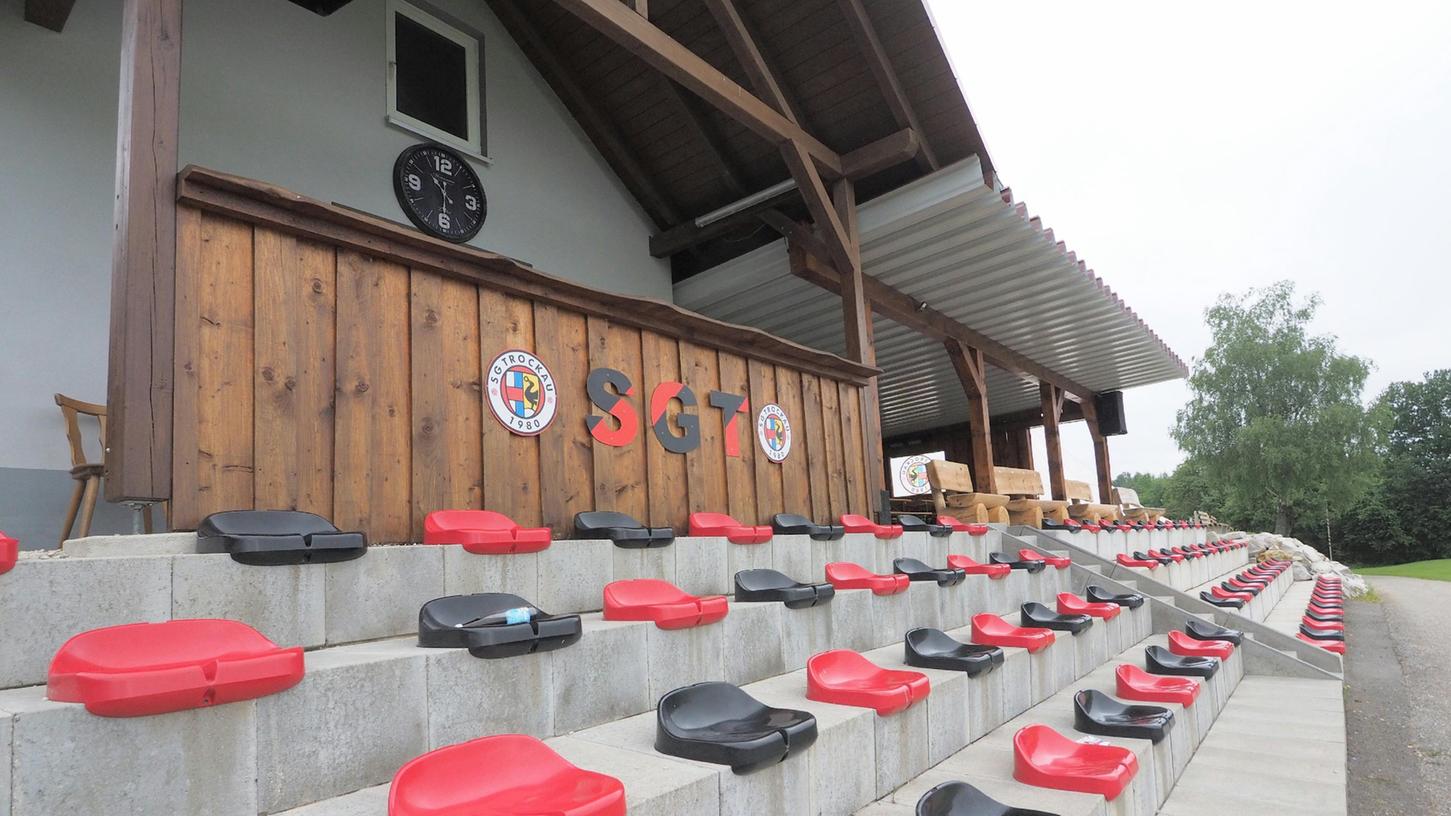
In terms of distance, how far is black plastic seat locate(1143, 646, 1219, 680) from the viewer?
407 cm

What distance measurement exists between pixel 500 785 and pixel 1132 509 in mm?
14794

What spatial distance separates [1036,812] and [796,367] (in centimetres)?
356

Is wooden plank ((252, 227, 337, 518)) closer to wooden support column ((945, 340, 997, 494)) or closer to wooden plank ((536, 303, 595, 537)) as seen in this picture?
wooden plank ((536, 303, 595, 537))

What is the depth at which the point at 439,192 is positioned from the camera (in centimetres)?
639

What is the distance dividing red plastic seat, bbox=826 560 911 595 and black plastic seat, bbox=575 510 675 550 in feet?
2.85

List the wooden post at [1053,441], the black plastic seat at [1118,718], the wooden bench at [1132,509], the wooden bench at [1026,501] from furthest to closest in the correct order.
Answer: the wooden bench at [1132,509], the wooden post at [1053,441], the wooden bench at [1026,501], the black plastic seat at [1118,718]

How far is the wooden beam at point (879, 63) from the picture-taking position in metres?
6.25

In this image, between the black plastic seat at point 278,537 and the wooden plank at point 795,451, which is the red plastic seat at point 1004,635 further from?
the black plastic seat at point 278,537

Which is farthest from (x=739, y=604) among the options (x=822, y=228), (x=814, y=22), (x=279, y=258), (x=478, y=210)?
(x=814, y=22)

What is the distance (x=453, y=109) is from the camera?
662cm

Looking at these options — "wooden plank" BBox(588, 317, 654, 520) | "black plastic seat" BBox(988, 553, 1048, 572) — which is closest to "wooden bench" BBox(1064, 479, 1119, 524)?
"black plastic seat" BBox(988, 553, 1048, 572)

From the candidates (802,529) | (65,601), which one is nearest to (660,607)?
(65,601)

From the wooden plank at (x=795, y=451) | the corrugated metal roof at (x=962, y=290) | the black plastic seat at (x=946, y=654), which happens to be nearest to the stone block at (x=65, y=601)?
the black plastic seat at (x=946, y=654)

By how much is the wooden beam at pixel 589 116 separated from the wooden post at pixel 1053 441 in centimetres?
762
